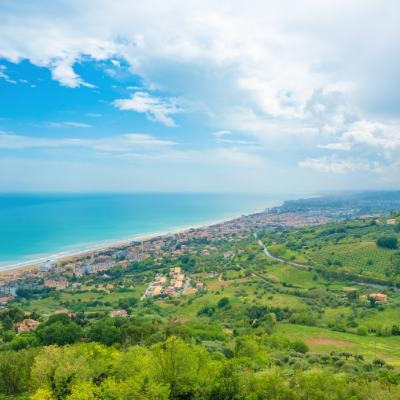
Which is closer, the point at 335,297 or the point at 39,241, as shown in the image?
the point at 335,297

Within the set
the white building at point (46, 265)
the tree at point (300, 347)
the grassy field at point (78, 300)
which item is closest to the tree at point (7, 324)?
the grassy field at point (78, 300)

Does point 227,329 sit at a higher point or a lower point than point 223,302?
higher

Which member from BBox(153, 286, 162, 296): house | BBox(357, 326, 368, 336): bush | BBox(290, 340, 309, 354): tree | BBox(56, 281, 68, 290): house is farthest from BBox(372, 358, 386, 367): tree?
BBox(56, 281, 68, 290): house

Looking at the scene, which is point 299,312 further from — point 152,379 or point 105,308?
Answer: point 152,379

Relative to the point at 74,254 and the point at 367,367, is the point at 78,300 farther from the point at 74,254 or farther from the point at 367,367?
the point at 367,367

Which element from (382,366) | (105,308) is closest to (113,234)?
(105,308)

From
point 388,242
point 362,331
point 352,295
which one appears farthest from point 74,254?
point 388,242
